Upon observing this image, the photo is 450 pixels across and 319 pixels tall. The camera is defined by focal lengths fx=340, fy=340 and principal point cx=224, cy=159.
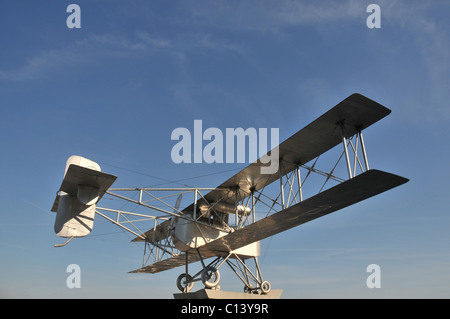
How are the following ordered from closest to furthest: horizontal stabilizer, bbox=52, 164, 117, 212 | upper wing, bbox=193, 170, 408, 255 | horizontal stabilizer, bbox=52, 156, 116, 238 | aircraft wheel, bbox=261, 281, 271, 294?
upper wing, bbox=193, 170, 408, 255 → horizontal stabilizer, bbox=52, 164, 117, 212 → horizontal stabilizer, bbox=52, 156, 116, 238 → aircraft wheel, bbox=261, 281, 271, 294

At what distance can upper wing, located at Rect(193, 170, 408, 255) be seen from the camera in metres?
11.1

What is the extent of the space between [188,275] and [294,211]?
394 inches

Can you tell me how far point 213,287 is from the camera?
58.9ft

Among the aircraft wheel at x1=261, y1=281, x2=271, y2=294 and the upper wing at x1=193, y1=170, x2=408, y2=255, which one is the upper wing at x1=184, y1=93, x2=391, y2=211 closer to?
the upper wing at x1=193, y1=170, x2=408, y2=255

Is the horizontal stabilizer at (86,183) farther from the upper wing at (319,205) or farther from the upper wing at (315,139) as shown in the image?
the upper wing at (319,205)

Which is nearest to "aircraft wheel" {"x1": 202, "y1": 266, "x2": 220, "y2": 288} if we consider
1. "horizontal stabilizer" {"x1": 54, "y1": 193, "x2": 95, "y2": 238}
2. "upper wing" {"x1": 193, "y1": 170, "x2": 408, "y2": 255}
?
"upper wing" {"x1": 193, "y1": 170, "x2": 408, "y2": 255}

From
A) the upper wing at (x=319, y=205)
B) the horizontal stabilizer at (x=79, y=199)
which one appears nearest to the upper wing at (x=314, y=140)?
the upper wing at (x=319, y=205)

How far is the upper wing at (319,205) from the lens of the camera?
11.1 meters

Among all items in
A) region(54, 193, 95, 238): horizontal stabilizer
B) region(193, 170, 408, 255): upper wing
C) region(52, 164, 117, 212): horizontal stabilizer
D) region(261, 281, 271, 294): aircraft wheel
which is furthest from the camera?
region(261, 281, 271, 294): aircraft wheel

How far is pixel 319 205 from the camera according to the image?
13227mm

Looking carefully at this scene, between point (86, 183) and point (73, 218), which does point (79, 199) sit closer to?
point (86, 183)

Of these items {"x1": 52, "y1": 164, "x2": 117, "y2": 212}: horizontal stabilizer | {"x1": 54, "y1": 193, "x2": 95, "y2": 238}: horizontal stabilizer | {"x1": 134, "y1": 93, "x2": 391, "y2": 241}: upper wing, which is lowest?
{"x1": 54, "y1": 193, "x2": 95, "y2": 238}: horizontal stabilizer
